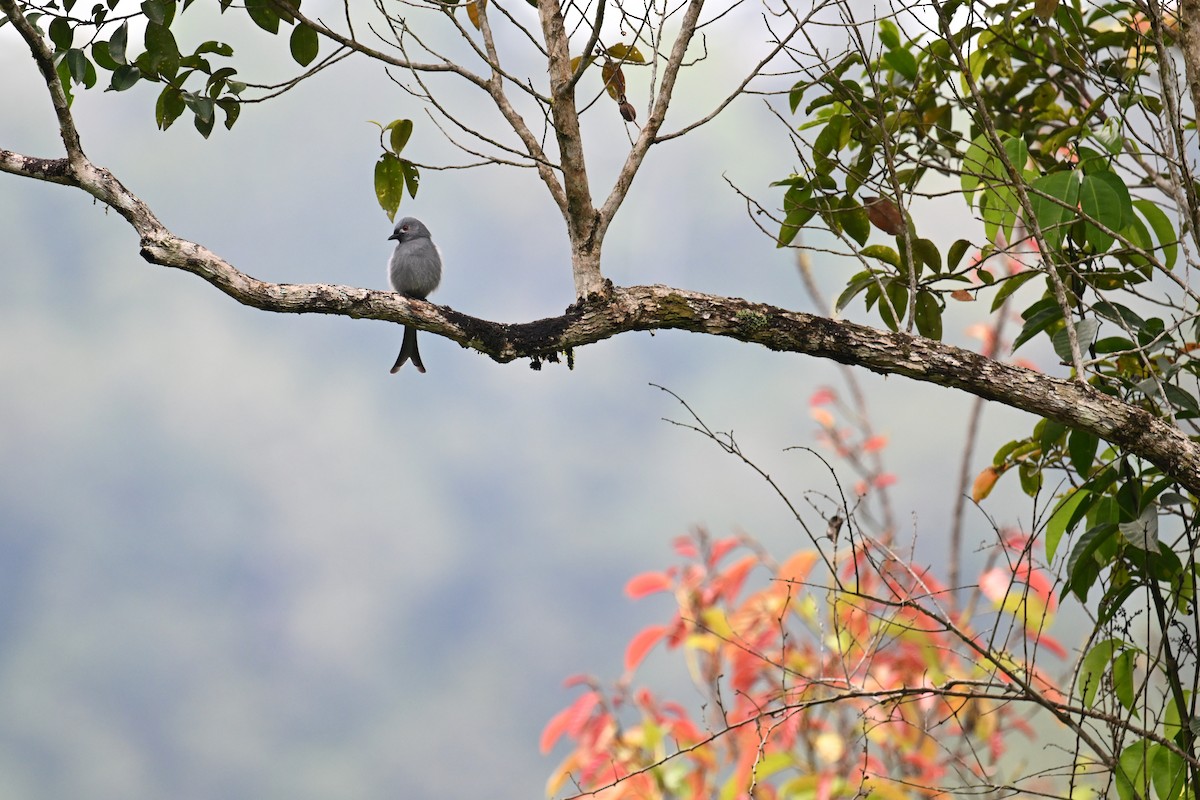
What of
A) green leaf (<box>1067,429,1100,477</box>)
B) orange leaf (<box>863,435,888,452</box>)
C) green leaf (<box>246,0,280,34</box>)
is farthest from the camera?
orange leaf (<box>863,435,888,452</box>)

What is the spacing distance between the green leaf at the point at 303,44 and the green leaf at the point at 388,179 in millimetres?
239

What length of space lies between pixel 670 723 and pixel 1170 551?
1733 millimetres

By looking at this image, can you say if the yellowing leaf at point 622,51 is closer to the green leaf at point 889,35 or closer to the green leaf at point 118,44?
the green leaf at point 889,35

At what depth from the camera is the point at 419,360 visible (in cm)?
256

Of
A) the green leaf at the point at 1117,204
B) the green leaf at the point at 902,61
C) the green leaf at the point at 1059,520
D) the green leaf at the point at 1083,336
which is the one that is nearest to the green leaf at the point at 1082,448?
the green leaf at the point at 1059,520

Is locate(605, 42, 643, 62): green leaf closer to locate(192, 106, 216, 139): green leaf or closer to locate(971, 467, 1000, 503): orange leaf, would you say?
locate(192, 106, 216, 139): green leaf

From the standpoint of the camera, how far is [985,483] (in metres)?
2.48

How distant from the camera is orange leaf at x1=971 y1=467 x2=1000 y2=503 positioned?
2471 millimetres

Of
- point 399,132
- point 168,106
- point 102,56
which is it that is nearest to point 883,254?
point 399,132

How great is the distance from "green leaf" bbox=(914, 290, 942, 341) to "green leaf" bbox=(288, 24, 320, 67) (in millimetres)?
1370

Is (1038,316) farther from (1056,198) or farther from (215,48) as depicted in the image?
(215,48)

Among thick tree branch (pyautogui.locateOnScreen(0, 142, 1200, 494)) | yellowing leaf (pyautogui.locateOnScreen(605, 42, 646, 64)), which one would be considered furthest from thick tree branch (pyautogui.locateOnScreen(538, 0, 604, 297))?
yellowing leaf (pyautogui.locateOnScreen(605, 42, 646, 64))

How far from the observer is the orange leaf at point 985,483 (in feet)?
8.11

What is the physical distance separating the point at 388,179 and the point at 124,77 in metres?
0.52
